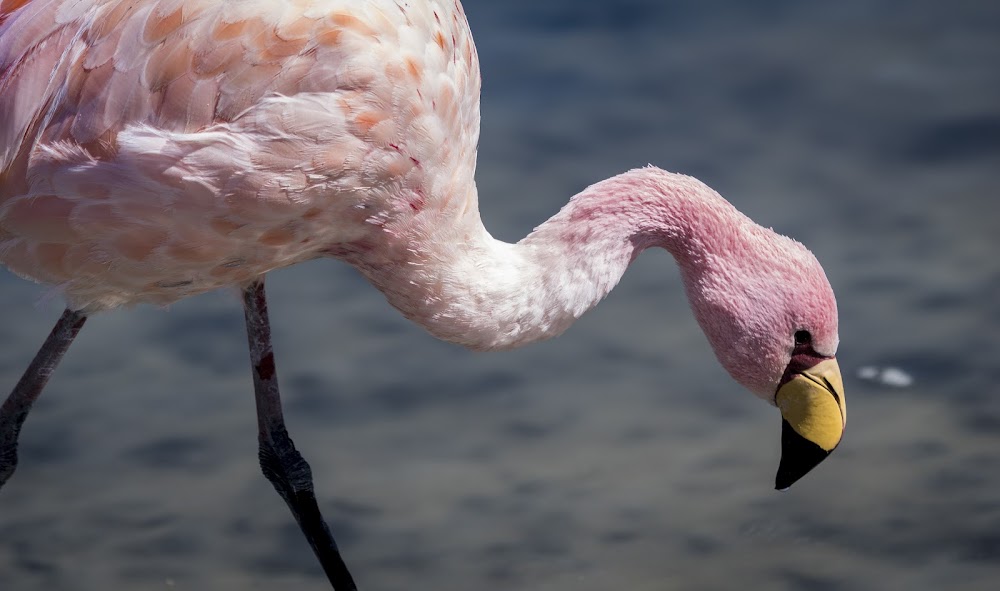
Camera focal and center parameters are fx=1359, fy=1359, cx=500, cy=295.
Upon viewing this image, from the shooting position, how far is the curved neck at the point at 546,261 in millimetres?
3723

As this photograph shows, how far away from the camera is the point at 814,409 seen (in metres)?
3.85

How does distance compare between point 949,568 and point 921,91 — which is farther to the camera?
point 921,91

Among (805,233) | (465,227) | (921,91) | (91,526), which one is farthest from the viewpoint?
(921,91)

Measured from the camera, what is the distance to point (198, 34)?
11.3 feet

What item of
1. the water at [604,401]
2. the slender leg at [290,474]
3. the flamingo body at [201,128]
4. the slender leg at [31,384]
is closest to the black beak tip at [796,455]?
the water at [604,401]

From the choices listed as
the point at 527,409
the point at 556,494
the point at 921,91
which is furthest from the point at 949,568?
the point at 921,91

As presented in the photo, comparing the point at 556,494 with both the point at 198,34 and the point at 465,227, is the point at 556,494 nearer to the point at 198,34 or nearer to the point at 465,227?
the point at 465,227

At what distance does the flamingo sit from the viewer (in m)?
3.42

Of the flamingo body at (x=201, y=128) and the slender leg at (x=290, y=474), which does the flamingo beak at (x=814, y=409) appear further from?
the slender leg at (x=290, y=474)

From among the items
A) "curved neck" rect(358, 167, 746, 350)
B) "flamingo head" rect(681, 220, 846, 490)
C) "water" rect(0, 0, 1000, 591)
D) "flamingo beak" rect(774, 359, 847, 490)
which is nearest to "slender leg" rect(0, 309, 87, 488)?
"water" rect(0, 0, 1000, 591)

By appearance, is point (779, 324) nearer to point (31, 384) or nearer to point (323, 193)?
point (323, 193)

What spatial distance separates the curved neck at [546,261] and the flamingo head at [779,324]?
8 cm

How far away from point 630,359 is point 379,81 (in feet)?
9.62

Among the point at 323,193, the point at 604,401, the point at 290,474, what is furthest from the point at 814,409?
the point at 604,401
